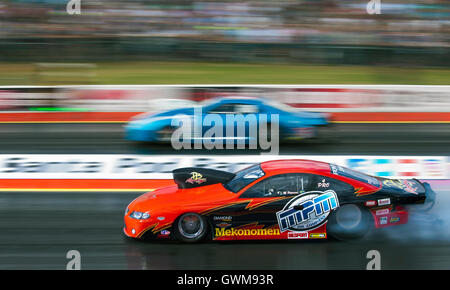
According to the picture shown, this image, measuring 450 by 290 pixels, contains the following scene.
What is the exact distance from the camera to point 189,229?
619 centimetres

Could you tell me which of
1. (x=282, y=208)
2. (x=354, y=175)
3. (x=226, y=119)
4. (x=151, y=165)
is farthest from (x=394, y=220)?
(x=226, y=119)

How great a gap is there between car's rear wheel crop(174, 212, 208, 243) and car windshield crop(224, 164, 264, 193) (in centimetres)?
56

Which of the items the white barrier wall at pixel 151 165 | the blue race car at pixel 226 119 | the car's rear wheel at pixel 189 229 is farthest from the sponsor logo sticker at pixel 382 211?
the blue race car at pixel 226 119

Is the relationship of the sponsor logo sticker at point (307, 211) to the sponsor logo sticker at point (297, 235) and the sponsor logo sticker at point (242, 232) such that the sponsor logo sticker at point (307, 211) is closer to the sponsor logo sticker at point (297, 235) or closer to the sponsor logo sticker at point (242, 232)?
the sponsor logo sticker at point (297, 235)

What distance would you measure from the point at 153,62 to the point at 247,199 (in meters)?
13.3

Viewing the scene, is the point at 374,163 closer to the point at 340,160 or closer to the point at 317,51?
the point at 340,160

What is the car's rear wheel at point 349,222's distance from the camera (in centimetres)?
610

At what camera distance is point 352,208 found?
6117 millimetres

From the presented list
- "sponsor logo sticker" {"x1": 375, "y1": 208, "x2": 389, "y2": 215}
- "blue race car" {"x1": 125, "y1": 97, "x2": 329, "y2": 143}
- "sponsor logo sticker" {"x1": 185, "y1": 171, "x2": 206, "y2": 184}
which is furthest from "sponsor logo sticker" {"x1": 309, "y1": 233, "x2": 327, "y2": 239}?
"blue race car" {"x1": 125, "y1": 97, "x2": 329, "y2": 143}

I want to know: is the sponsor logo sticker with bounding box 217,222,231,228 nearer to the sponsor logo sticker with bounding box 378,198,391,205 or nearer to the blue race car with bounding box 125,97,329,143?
the sponsor logo sticker with bounding box 378,198,391,205

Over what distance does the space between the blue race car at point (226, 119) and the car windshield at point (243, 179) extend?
4129mm

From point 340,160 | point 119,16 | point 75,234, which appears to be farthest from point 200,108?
point 119,16

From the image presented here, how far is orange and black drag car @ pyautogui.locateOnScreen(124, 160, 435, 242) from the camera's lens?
238 inches
